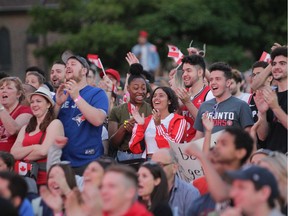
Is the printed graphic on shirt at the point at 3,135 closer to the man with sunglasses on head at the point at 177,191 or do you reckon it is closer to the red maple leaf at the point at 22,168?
the red maple leaf at the point at 22,168

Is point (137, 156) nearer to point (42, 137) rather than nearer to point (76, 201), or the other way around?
point (42, 137)

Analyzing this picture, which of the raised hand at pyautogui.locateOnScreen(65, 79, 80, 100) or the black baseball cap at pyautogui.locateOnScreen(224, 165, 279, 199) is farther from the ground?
Result: the raised hand at pyautogui.locateOnScreen(65, 79, 80, 100)

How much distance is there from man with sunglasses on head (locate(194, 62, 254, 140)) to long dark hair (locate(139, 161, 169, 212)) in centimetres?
145

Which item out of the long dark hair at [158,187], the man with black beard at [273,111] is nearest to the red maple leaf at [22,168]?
the long dark hair at [158,187]

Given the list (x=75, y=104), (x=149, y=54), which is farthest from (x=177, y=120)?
(x=149, y=54)

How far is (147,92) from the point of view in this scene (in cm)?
1225

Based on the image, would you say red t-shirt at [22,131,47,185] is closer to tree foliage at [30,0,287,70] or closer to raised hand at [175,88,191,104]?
raised hand at [175,88,191,104]

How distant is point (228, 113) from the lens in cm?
1047

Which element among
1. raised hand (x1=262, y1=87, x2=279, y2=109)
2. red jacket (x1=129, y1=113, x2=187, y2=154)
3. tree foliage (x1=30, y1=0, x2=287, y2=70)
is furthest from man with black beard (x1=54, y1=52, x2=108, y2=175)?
tree foliage (x1=30, y1=0, x2=287, y2=70)

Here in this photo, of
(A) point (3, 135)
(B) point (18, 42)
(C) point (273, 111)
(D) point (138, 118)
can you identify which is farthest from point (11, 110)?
(B) point (18, 42)

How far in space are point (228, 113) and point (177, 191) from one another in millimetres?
1388

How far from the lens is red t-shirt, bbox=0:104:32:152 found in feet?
37.0

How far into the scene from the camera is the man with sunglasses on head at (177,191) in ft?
30.8

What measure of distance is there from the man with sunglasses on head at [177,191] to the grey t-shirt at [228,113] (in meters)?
0.92
